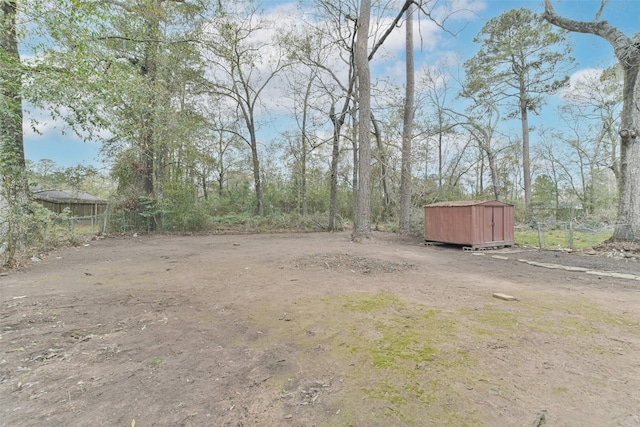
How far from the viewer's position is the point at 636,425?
1415 millimetres

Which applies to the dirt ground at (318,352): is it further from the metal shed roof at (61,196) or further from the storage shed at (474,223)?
the metal shed roof at (61,196)

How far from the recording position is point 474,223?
826cm

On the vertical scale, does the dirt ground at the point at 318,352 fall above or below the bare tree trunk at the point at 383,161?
below

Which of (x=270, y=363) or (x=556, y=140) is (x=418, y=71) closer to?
(x=556, y=140)

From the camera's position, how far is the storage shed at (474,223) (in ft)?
27.2

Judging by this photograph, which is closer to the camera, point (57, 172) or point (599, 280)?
point (599, 280)

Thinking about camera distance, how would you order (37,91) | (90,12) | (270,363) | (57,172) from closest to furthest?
(270,363)
(37,91)
(90,12)
(57,172)

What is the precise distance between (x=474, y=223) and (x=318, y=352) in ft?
24.9

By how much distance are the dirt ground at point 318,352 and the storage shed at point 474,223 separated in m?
3.85

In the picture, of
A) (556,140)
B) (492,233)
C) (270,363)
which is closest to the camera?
(270,363)

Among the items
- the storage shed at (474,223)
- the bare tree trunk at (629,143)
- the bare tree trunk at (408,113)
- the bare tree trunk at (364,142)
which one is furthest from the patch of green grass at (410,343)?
the bare tree trunk at (408,113)

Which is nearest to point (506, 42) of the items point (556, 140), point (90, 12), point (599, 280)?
point (556, 140)

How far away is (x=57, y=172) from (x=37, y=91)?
402 inches

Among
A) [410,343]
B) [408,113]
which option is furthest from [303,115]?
[410,343]
